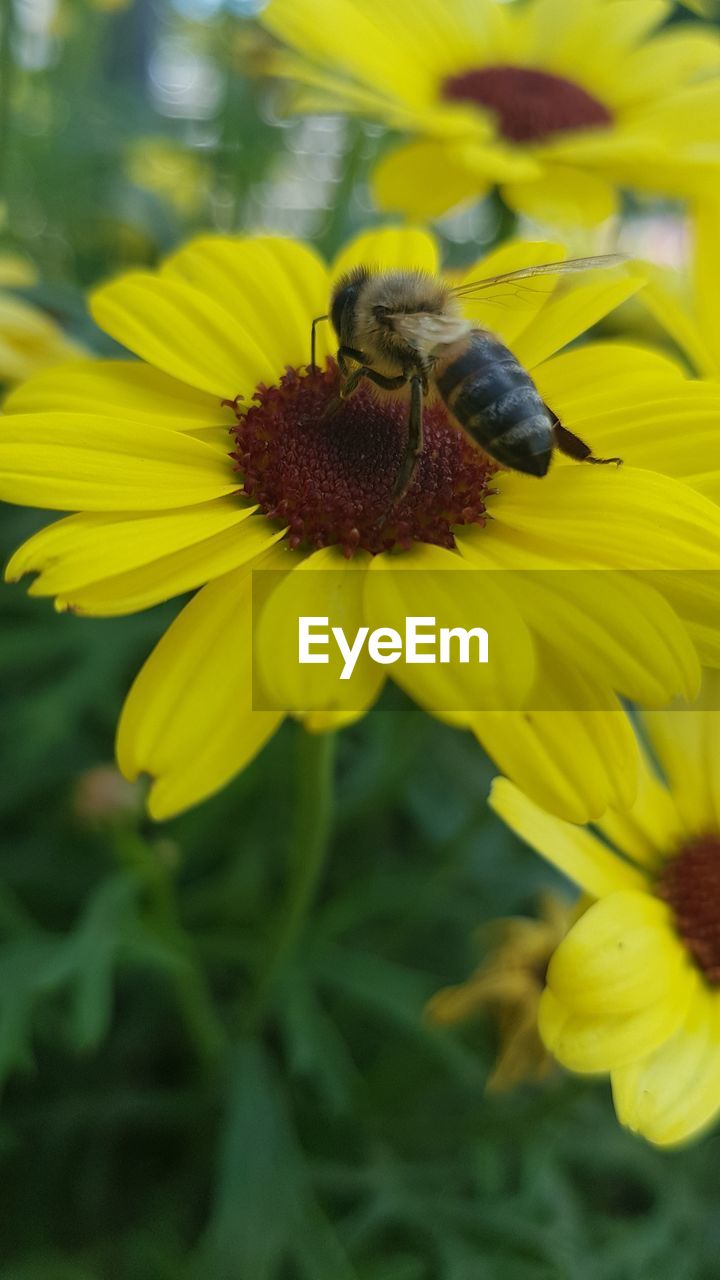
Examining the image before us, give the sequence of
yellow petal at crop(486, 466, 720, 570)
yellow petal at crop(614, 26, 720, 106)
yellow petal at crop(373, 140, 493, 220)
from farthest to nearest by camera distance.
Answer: yellow petal at crop(614, 26, 720, 106), yellow petal at crop(373, 140, 493, 220), yellow petal at crop(486, 466, 720, 570)

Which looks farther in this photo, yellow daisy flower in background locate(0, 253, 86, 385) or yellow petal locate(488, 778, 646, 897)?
yellow daisy flower in background locate(0, 253, 86, 385)

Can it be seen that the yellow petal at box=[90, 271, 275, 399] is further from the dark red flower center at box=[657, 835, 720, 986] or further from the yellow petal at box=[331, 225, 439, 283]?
the dark red flower center at box=[657, 835, 720, 986]

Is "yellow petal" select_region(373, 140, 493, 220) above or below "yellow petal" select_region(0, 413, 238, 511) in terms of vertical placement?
above

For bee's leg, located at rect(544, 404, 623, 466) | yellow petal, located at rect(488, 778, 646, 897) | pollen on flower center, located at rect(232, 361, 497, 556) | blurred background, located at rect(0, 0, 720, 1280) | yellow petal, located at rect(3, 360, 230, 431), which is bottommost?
blurred background, located at rect(0, 0, 720, 1280)

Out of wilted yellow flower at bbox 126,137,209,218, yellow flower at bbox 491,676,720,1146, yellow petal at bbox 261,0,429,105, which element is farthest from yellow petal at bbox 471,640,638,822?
wilted yellow flower at bbox 126,137,209,218

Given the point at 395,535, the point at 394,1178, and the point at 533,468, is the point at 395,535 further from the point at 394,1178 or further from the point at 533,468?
the point at 394,1178

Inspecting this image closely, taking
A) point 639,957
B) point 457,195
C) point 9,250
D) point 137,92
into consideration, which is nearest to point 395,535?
point 639,957

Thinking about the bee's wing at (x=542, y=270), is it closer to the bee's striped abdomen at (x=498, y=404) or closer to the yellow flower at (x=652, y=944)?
the bee's striped abdomen at (x=498, y=404)

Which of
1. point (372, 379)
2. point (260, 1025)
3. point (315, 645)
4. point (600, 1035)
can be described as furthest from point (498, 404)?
point (260, 1025)
